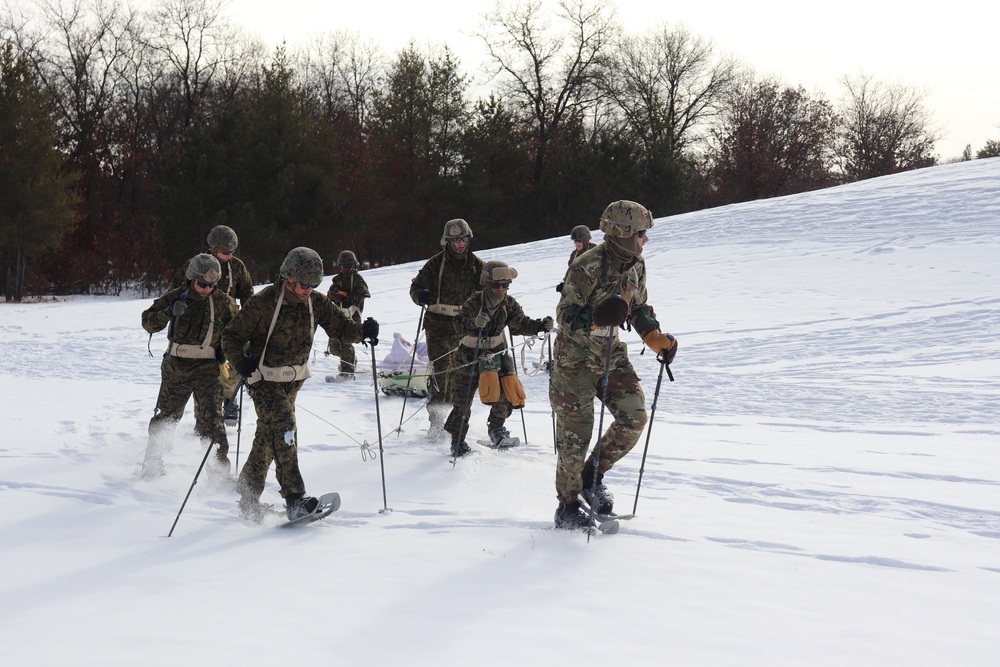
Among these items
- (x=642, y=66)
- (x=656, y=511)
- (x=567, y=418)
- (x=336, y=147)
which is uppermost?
(x=642, y=66)

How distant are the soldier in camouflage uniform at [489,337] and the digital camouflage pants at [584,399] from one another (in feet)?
6.41

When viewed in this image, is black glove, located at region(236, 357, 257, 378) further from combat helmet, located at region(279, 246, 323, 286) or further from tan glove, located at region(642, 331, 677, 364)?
tan glove, located at region(642, 331, 677, 364)

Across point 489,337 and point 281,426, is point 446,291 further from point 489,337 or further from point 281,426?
point 281,426

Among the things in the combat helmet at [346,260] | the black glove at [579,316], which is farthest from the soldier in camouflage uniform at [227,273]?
the combat helmet at [346,260]

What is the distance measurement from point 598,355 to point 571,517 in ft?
3.28

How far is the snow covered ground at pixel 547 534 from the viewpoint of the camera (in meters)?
3.82

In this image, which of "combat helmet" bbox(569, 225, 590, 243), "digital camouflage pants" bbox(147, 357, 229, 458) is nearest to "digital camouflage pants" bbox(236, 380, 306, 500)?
"digital camouflage pants" bbox(147, 357, 229, 458)

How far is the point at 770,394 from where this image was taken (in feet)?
34.2

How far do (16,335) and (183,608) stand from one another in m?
14.7

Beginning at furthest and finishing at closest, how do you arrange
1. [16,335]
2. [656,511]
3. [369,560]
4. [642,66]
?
[642,66] → [16,335] → [656,511] → [369,560]

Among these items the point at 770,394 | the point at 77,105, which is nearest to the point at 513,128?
the point at 77,105

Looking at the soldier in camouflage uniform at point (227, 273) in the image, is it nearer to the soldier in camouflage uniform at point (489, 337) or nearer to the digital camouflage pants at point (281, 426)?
the digital camouflage pants at point (281, 426)

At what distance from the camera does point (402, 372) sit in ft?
35.0

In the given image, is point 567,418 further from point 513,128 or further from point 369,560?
point 513,128
